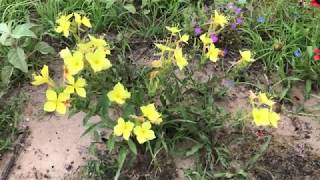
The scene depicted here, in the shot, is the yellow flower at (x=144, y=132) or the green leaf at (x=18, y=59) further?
the green leaf at (x=18, y=59)

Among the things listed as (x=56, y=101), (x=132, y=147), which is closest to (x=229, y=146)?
(x=132, y=147)

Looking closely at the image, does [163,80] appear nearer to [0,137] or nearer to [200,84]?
[200,84]

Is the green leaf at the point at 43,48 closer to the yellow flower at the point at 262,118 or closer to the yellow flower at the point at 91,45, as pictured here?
the yellow flower at the point at 91,45

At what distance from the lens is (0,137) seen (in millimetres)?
2664

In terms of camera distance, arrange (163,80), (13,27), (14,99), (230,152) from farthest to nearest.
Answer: (13,27), (14,99), (230,152), (163,80)

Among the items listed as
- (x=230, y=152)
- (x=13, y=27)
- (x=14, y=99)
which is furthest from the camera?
(x=13, y=27)

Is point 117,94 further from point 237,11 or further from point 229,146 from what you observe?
point 237,11

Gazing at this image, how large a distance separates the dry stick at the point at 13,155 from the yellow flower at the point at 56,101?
55 cm

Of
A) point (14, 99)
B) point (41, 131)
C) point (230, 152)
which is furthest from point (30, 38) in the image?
point (230, 152)

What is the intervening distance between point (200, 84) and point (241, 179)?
0.56m

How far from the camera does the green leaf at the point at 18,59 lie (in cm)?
277

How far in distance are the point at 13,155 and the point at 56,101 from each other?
59cm

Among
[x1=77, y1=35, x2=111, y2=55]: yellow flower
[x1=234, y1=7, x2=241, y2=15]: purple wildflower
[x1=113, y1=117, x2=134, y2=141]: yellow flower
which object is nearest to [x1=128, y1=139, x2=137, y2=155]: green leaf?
[x1=113, y1=117, x2=134, y2=141]: yellow flower

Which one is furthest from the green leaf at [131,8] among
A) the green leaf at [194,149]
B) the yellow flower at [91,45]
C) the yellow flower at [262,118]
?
the yellow flower at [262,118]
